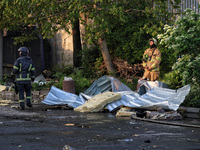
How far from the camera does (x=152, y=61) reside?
48.4 ft

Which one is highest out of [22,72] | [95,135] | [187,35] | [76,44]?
[76,44]

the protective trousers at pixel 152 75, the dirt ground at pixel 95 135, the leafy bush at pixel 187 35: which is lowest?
the dirt ground at pixel 95 135

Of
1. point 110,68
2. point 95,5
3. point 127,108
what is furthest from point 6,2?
point 127,108

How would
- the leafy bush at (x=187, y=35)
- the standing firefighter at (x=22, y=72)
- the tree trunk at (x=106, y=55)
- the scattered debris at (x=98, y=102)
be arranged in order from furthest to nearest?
1. the tree trunk at (x=106, y=55)
2. the standing firefighter at (x=22, y=72)
3. the scattered debris at (x=98, y=102)
4. the leafy bush at (x=187, y=35)

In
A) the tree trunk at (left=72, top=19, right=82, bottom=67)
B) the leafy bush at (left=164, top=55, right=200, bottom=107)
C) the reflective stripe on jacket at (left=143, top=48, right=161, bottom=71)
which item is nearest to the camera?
the leafy bush at (left=164, top=55, right=200, bottom=107)

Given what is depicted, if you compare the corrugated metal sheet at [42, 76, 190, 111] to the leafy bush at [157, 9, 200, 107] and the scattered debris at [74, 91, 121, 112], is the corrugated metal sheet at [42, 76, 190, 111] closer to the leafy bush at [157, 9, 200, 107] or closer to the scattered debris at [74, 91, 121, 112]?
the scattered debris at [74, 91, 121, 112]

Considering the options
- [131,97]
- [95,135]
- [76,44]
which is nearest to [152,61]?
[131,97]

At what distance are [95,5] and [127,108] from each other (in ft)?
25.2

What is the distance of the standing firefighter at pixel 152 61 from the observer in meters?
14.6

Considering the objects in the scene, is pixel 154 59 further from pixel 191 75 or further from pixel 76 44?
pixel 76 44

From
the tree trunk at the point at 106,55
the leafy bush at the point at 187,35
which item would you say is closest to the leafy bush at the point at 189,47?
the leafy bush at the point at 187,35

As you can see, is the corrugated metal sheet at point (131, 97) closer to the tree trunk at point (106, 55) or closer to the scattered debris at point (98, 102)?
the scattered debris at point (98, 102)

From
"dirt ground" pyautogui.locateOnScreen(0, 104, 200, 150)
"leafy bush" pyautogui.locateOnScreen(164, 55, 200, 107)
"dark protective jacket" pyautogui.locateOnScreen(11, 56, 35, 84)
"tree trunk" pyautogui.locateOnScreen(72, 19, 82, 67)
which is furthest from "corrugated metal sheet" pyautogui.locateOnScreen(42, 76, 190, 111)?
"tree trunk" pyautogui.locateOnScreen(72, 19, 82, 67)

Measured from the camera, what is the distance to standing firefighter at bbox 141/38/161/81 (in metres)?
14.6
